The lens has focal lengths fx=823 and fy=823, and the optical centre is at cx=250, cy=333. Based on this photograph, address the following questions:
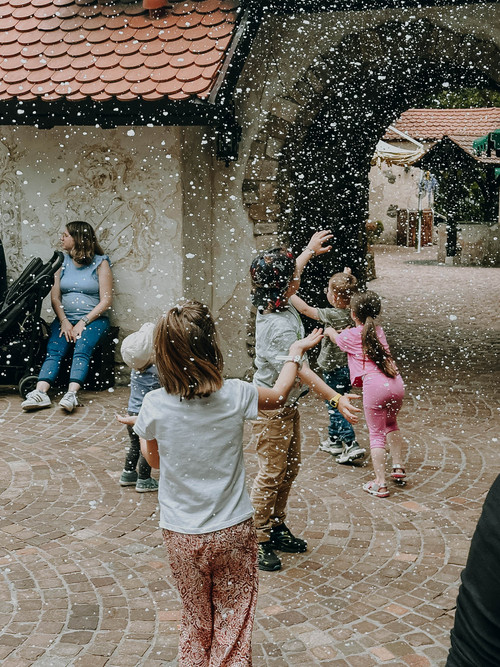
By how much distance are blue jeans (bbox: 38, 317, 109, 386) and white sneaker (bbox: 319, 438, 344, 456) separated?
8.15ft

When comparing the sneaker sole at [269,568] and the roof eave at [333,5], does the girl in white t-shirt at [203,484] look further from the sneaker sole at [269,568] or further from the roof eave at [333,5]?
the roof eave at [333,5]

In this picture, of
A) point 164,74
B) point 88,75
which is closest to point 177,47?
point 164,74

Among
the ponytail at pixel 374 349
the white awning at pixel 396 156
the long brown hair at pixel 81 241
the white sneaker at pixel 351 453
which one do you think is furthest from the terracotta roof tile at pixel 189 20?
the white awning at pixel 396 156

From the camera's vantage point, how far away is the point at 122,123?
7.55 metres

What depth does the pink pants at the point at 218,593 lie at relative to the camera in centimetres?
280

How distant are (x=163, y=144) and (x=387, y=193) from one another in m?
23.3

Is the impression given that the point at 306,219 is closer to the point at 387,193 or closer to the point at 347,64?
the point at 347,64

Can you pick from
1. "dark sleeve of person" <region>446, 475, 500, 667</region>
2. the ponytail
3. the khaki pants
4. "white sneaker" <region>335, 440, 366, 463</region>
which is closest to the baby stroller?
"white sneaker" <region>335, 440, 366, 463</region>

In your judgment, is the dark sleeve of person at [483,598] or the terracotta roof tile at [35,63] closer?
the dark sleeve of person at [483,598]

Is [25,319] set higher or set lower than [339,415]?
higher

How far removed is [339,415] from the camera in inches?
239

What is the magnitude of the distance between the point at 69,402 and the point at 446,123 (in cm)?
2346

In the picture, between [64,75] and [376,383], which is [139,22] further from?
[376,383]

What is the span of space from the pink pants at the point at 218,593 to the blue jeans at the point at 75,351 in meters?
4.88
